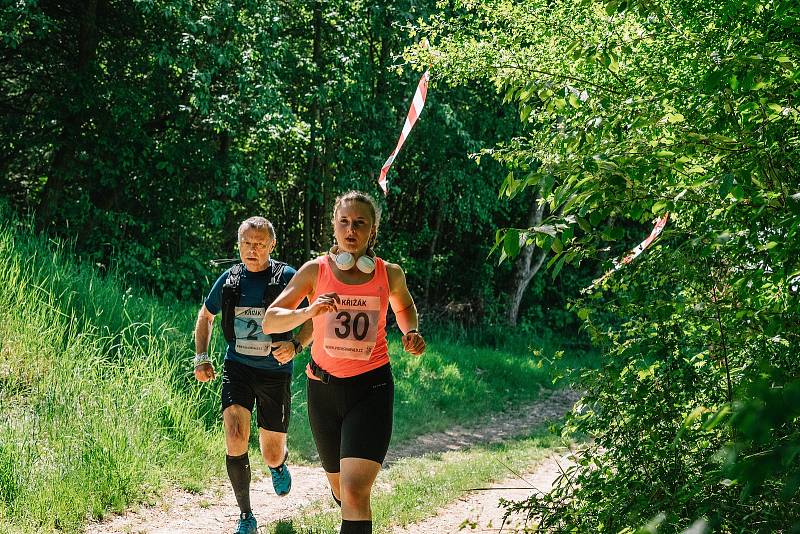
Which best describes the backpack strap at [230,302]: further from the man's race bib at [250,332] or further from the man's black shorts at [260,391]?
the man's black shorts at [260,391]

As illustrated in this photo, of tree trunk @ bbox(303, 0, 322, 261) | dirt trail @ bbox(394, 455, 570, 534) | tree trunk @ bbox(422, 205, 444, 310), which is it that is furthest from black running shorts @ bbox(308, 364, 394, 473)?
tree trunk @ bbox(422, 205, 444, 310)

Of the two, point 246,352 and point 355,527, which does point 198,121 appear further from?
point 355,527

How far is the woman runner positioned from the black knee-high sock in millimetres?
1235

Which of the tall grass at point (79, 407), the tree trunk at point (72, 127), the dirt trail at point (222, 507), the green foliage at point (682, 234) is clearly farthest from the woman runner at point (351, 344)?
the tree trunk at point (72, 127)

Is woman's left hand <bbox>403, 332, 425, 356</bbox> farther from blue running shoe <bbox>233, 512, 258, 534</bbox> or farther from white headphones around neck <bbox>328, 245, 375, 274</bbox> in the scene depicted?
blue running shoe <bbox>233, 512, 258, 534</bbox>

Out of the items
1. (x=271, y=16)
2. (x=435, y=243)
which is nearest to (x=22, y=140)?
(x=271, y=16)

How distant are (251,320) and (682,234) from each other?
3.00 m

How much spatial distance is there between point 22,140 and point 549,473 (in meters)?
10.2

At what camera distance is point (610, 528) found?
400 centimetres

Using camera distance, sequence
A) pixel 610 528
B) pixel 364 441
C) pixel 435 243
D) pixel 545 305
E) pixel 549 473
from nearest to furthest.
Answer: pixel 610 528, pixel 364 441, pixel 549 473, pixel 435 243, pixel 545 305

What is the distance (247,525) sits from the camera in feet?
18.4

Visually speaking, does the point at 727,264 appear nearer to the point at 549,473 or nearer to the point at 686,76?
the point at 686,76

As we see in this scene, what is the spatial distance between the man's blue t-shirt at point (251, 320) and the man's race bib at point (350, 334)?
52.3 inches

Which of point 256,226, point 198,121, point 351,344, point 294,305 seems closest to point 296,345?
point 294,305
